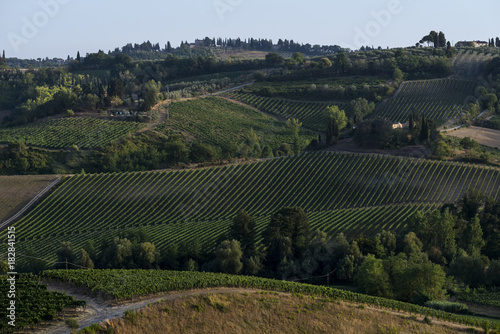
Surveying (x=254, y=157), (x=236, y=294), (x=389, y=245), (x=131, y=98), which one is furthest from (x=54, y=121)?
(x=236, y=294)

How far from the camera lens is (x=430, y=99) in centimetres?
12675

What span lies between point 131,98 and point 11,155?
31.5 meters

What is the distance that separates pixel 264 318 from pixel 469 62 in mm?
120857

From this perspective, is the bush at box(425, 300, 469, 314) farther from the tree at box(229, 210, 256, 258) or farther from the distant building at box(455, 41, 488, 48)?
the distant building at box(455, 41, 488, 48)

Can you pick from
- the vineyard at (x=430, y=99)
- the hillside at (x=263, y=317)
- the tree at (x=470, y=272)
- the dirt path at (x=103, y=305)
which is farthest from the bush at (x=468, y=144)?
the dirt path at (x=103, y=305)

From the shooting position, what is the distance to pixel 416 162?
83.7 meters

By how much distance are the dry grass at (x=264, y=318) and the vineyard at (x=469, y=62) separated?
107617 mm

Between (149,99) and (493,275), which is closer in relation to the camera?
(493,275)

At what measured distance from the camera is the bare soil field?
9956 cm

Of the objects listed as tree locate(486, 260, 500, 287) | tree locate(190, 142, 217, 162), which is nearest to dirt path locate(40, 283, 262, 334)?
tree locate(486, 260, 500, 287)

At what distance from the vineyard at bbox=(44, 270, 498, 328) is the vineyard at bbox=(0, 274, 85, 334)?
8.10 feet

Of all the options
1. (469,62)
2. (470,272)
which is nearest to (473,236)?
(470,272)

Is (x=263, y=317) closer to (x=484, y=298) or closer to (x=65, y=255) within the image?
(x=484, y=298)

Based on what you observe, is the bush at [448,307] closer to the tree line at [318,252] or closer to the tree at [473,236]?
the tree line at [318,252]
